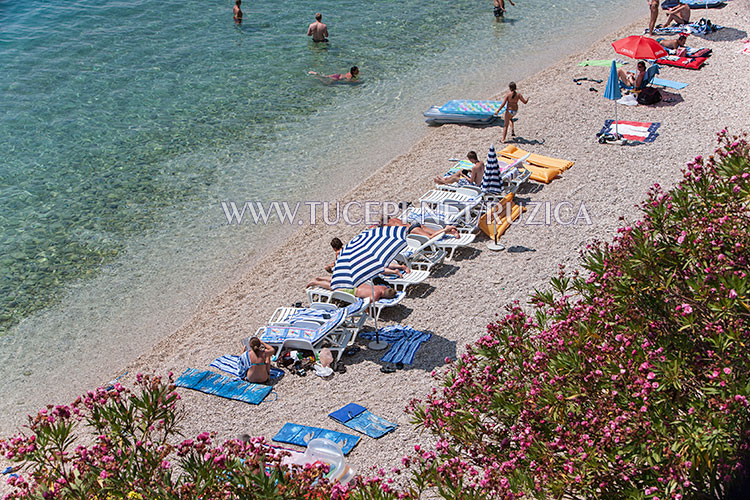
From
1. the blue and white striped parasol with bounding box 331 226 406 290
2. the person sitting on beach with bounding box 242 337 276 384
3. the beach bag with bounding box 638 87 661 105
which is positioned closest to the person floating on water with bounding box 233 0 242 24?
the beach bag with bounding box 638 87 661 105

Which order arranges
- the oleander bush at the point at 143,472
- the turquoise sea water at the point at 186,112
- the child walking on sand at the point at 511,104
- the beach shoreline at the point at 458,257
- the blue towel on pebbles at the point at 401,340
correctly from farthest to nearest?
the child walking on sand at the point at 511,104 < the turquoise sea water at the point at 186,112 < the blue towel on pebbles at the point at 401,340 < the beach shoreline at the point at 458,257 < the oleander bush at the point at 143,472

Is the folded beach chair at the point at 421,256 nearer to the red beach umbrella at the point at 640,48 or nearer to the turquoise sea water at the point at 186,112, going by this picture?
the turquoise sea water at the point at 186,112

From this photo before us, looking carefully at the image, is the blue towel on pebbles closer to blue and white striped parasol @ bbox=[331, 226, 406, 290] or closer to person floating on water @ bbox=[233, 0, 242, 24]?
blue and white striped parasol @ bbox=[331, 226, 406, 290]

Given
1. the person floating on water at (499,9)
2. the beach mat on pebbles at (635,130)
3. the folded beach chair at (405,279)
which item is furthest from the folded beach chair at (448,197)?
the person floating on water at (499,9)

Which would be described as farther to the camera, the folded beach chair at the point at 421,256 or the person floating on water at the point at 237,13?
the person floating on water at the point at 237,13

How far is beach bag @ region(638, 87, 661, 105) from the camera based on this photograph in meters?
17.6

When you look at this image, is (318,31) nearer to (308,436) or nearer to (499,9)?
(499,9)

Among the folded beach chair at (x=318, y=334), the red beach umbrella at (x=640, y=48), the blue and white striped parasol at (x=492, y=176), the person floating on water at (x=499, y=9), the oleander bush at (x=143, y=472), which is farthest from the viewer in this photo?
the person floating on water at (x=499, y=9)

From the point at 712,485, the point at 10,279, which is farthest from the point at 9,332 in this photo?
the point at 712,485

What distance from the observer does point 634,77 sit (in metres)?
18.4

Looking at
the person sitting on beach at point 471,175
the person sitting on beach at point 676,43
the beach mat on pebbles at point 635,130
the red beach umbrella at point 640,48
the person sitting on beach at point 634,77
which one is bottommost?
the person sitting on beach at point 471,175

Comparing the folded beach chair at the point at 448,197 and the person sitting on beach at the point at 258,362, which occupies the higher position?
the folded beach chair at the point at 448,197

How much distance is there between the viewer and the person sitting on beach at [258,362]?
9734 millimetres

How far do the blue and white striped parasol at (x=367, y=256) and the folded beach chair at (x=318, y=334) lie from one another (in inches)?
20.3
